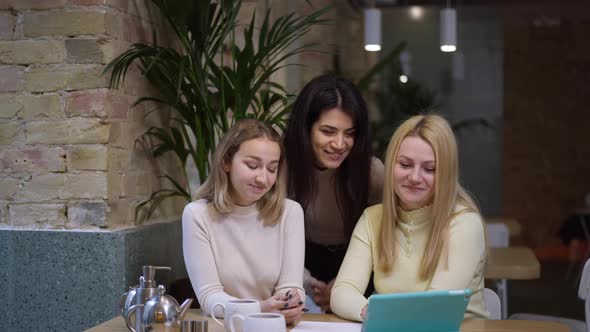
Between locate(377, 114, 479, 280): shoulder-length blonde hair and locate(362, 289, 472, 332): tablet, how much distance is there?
40 cm

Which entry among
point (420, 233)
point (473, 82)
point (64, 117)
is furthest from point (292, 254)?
point (473, 82)

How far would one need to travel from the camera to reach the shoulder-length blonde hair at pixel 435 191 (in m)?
2.22

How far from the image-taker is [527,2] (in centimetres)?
820

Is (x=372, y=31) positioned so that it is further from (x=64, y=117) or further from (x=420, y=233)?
(x=420, y=233)

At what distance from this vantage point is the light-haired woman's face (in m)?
2.23

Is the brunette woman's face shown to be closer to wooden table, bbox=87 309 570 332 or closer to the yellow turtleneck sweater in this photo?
the yellow turtleneck sweater

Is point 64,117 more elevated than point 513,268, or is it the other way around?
point 64,117

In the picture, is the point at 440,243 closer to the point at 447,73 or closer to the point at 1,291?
the point at 1,291

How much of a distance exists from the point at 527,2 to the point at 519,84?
0.83 meters

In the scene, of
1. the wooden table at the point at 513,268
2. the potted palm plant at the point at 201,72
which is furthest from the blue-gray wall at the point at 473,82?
the potted palm plant at the point at 201,72

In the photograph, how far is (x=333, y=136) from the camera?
2.71 metres

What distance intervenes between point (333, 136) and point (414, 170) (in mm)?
532

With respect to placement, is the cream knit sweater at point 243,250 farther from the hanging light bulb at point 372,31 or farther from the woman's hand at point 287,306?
the hanging light bulb at point 372,31

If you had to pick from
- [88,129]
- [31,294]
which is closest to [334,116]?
[88,129]
